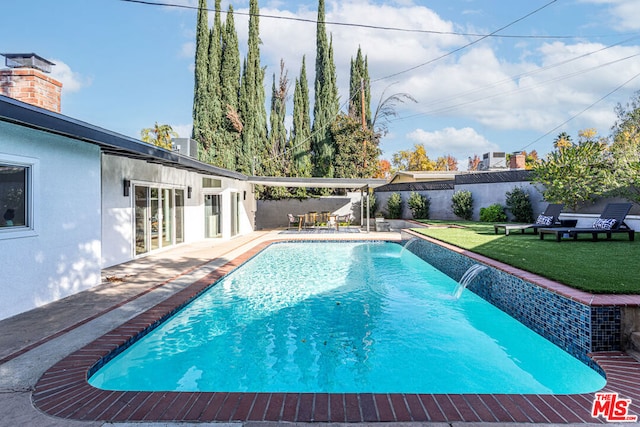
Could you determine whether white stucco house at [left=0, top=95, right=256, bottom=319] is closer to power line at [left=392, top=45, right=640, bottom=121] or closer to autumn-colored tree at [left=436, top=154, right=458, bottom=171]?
power line at [left=392, top=45, right=640, bottom=121]

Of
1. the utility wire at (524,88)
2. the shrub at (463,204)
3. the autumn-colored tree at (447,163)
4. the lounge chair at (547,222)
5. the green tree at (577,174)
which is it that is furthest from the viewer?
the autumn-colored tree at (447,163)

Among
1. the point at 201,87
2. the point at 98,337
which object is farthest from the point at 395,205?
the point at 98,337

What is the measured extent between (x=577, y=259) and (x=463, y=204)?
13.2 metres

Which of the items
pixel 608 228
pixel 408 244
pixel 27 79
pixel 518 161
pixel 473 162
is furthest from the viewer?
pixel 473 162

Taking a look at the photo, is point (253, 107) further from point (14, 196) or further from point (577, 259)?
point (577, 259)

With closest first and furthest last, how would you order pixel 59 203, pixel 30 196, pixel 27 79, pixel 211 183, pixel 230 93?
pixel 30 196 < pixel 59 203 < pixel 27 79 < pixel 211 183 < pixel 230 93

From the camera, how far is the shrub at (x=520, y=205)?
17203 millimetres

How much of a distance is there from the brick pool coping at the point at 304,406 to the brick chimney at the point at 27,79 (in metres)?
6.25

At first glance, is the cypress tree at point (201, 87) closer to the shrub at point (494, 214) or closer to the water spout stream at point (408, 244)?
the water spout stream at point (408, 244)

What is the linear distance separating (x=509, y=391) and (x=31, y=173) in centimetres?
673

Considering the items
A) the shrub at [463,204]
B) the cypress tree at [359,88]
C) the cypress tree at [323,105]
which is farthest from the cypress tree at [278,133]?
the shrub at [463,204]

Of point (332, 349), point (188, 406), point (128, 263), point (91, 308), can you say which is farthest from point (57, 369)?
point (128, 263)

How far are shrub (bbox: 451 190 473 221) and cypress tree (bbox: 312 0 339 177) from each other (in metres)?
9.43

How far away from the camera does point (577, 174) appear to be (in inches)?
520
